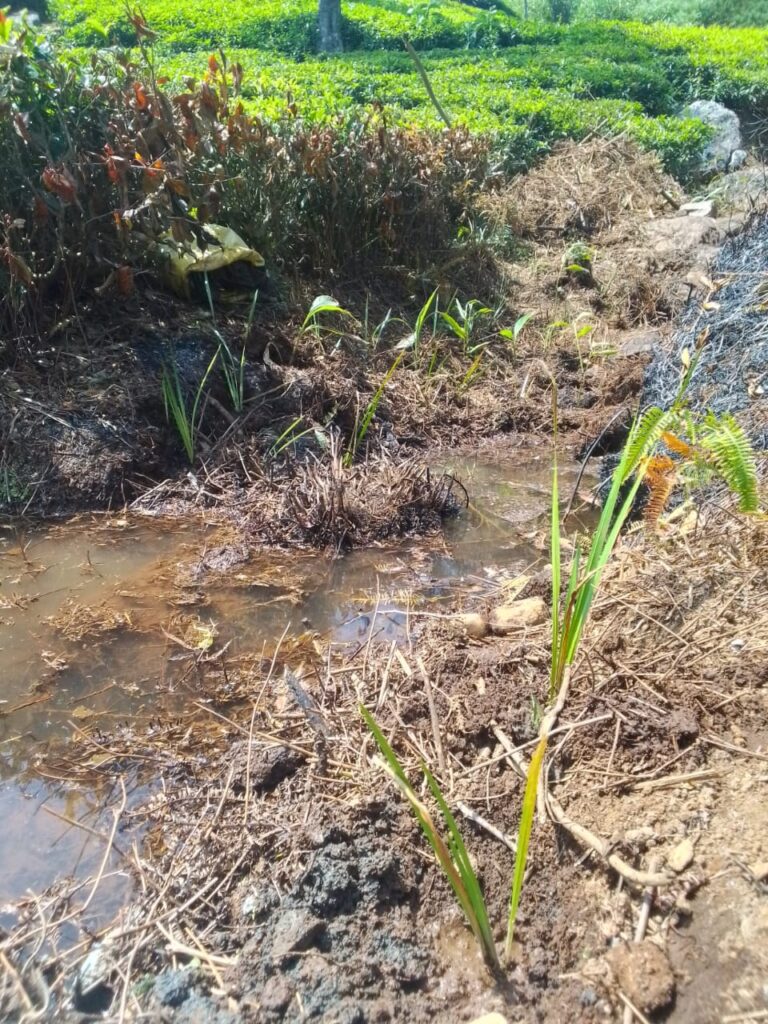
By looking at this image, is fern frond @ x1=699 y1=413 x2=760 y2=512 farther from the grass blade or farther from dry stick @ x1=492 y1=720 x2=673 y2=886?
the grass blade

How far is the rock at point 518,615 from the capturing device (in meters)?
2.58

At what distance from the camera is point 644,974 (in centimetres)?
139

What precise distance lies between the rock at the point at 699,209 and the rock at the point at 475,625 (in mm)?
6044

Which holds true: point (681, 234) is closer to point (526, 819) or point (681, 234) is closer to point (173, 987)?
point (526, 819)

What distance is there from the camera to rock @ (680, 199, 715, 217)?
23.9 feet

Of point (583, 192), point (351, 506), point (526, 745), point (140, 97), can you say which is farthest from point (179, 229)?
point (583, 192)

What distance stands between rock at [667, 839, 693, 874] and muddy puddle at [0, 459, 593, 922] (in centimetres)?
117

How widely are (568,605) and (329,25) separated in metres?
13.3

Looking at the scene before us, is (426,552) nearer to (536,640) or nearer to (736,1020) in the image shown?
(536,640)

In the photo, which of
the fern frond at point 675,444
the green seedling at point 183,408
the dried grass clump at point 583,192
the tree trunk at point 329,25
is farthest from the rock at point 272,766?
the tree trunk at point 329,25

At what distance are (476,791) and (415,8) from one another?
16.6 metres

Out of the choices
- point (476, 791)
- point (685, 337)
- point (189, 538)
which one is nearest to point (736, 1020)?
point (476, 791)

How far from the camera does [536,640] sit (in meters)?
2.40

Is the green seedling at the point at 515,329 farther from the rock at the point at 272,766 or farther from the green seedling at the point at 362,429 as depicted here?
the rock at the point at 272,766
